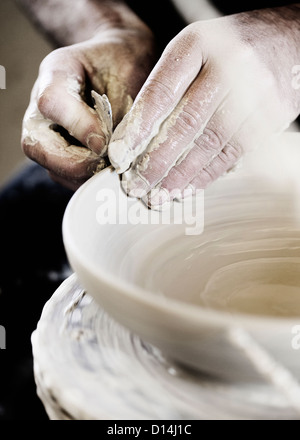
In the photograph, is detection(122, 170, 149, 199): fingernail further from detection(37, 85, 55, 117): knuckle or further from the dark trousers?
the dark trousers

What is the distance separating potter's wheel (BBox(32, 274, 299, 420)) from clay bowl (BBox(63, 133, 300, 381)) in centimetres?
3

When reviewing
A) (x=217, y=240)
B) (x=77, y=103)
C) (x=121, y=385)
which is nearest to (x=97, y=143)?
(x=77, y=103)

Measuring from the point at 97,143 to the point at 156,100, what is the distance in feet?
0.52

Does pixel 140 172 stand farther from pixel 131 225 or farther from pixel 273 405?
pixel 273 405

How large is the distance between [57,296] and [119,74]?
561 mm

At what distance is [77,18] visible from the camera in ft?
5.14

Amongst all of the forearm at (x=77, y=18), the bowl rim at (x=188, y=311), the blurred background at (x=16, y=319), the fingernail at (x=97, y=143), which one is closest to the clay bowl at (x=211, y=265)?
the bowl rim at (x=188, y=311)

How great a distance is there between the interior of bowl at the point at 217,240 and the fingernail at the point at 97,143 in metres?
0.10

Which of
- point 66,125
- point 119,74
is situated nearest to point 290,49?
point 119,74

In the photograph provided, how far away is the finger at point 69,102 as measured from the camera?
946 mm

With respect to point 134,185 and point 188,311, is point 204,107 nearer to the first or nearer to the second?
point 134,185

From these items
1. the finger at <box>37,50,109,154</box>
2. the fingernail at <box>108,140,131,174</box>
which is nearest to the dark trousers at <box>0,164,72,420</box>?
the finger at <box>37,50,109,154</box>

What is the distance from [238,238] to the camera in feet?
2.94

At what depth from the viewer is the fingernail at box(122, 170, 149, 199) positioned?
858 mm
